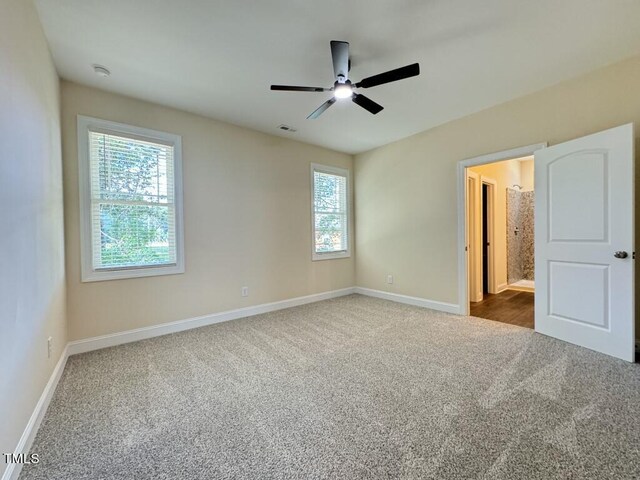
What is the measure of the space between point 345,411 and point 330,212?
3.66 meters

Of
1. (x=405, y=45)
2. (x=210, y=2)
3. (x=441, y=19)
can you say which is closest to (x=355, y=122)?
(x=405, y=45)

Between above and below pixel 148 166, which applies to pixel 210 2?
above

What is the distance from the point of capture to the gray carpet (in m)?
1.40

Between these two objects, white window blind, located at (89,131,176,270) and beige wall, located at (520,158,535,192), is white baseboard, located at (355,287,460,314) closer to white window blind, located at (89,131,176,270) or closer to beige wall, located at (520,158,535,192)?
white window blind, located at (89,131,176,270)

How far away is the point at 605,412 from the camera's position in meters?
1.75

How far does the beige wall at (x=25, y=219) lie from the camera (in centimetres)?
138

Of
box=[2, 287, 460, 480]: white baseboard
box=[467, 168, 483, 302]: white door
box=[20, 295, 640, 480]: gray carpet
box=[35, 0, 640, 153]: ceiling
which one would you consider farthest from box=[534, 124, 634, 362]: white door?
box=[467, 168, 483, 302]: white door

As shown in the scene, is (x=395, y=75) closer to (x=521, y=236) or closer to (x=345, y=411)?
(x=345, y=411)

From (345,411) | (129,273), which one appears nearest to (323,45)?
(345,411)

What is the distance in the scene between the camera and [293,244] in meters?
4.52

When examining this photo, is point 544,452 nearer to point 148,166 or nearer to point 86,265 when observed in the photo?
point 86,265

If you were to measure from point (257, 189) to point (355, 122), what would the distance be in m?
1.68

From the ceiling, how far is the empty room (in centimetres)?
2

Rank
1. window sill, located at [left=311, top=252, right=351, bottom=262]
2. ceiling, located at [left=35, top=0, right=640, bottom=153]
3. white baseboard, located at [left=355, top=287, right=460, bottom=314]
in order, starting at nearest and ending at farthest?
ceiling, located at [left=35, top=0, right=640, bottom=153] → white baseboard, located at [left=355, top=287, right=460, bottom=314] → window sill, located at [left=311, top=252, right=351, bottom=262]
